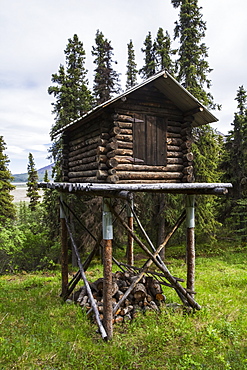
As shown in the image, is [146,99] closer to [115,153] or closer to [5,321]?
[115,153]

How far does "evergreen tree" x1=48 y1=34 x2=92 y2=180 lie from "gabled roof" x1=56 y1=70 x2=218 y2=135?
31.7 feet

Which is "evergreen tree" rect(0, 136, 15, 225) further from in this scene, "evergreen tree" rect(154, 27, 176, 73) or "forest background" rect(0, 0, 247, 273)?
"evergreen tree" rect(154, 27, 176, 73)

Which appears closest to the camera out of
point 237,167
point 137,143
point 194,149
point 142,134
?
point 137,143

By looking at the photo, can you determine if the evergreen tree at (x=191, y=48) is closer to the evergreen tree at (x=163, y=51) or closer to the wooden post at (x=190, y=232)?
the evergreen tree at (x=163, y=51)

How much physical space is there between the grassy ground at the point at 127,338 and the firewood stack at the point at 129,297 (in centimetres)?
33

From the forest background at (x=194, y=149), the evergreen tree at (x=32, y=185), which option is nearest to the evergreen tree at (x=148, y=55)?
the forest background at (x=194, y=149)

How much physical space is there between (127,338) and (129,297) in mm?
1885

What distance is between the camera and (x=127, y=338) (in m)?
6.83

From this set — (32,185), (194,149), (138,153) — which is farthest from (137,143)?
(32,185)

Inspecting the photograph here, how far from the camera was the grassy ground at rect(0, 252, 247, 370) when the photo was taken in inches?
221

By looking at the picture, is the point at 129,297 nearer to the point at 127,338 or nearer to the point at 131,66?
the point at 127,338

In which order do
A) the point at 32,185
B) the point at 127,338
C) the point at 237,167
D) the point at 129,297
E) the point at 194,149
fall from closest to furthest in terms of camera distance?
the point at 127,338 → the point at 129,297 → the point at 194,149 → the point at 237,167 → the point at 32,185

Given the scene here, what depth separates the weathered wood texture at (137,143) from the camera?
7.25 meters

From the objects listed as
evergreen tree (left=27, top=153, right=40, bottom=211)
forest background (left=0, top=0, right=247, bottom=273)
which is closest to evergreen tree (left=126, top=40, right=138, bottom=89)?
forest background (left=0, top=0, right=247, bottom=273)
